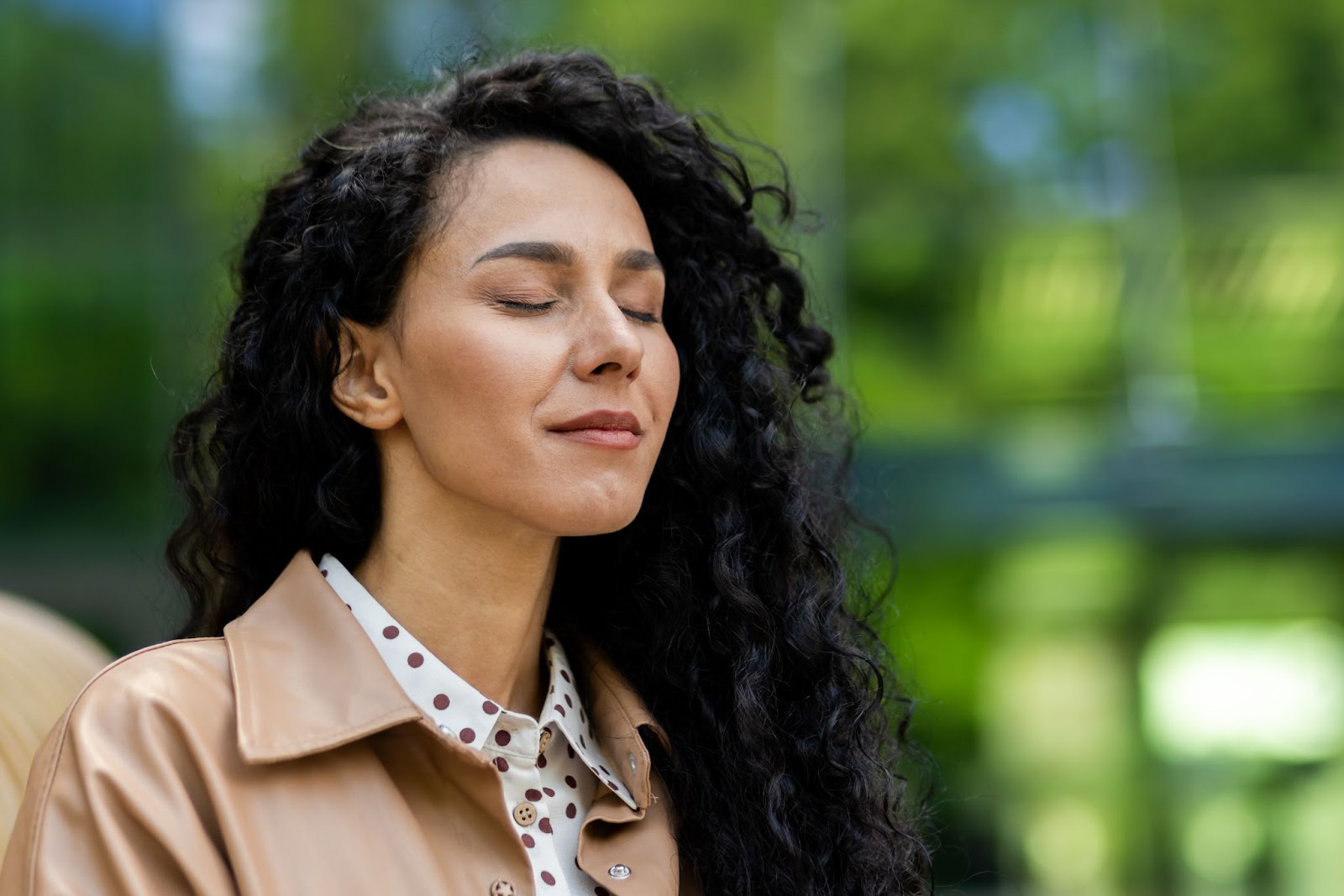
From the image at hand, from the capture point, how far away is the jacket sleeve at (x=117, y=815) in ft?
6.15

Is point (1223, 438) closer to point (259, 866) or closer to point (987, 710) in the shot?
point (987, 710)

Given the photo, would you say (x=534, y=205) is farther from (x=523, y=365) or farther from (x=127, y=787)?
(x=127, y=787)

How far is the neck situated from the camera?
7.70 feet

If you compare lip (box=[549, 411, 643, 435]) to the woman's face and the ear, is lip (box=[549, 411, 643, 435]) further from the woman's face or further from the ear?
the ear

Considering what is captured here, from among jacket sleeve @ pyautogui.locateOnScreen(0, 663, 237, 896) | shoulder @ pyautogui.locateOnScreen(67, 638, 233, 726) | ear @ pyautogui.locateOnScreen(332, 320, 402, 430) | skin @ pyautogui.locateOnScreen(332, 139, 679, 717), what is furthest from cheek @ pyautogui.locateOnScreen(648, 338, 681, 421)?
jacket sleeve @ pyautogui.locateOnScreen(0, 663, 237, 896)

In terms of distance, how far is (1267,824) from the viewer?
863cm

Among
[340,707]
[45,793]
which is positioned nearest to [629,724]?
[340,707]

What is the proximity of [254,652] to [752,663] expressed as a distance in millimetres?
819

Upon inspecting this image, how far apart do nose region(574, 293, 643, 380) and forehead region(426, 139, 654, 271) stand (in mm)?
103

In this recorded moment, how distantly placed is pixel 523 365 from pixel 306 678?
52cm

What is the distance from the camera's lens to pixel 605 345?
232 centimetres

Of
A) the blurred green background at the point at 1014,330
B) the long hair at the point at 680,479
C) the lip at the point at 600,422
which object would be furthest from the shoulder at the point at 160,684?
the blurred green background at the point at 1014,330

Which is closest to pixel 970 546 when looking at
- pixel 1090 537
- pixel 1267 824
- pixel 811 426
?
pixel 1090 537

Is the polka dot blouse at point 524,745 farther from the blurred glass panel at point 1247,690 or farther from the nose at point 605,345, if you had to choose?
the blurred glass panel at point 1247,690
